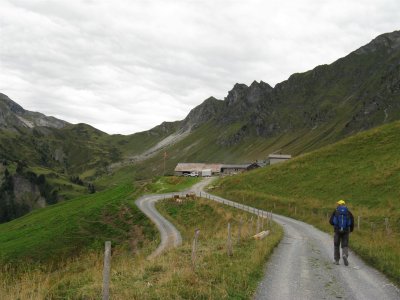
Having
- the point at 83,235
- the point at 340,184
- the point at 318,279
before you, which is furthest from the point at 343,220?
the point at 340,184

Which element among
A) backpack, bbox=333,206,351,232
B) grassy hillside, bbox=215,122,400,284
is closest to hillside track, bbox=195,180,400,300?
backpack, bbox=333,206,351,232

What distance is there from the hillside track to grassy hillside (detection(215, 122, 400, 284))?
5235 mm

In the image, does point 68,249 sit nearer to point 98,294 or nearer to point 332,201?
point 332,201

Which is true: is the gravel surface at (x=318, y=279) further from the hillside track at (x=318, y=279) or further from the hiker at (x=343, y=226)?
the hiker at (x=343, y=226)

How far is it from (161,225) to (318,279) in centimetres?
4612

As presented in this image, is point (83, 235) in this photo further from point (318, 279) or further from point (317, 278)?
point (318, 279)

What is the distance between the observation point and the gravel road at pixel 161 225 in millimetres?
44094

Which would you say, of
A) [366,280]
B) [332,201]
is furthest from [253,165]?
[366,280]

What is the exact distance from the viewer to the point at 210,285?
542 inches

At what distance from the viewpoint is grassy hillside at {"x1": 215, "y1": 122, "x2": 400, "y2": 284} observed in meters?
47.7

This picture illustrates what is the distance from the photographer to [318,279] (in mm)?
17188

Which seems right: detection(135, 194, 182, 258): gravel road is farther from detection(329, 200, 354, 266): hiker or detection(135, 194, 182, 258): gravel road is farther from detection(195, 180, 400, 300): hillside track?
detection(329, 200, 354, 266): hiker

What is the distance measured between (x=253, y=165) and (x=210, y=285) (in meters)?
149

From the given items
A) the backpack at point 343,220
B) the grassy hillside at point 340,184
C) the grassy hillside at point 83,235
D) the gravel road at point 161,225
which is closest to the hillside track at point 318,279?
the backpack at point 343,220
